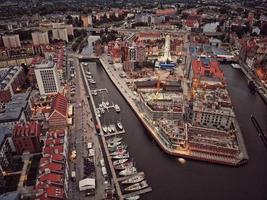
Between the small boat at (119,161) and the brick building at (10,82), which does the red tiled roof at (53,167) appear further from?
the brick building at (10,82)

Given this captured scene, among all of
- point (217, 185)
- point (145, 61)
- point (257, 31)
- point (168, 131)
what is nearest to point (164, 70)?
point (145, 61)

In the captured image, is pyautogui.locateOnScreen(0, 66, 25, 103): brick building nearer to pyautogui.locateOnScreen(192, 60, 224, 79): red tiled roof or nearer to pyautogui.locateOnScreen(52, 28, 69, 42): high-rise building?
pyautogui.locateOnScreen(52, 28, 69, 42): high-rise building

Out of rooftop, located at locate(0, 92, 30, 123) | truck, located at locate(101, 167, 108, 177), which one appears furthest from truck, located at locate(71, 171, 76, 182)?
rooftop, located at locate(0, 92, 30, 123)

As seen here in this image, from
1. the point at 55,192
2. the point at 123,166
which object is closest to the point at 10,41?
the point at 123,166

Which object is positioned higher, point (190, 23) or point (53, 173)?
point (190, 23)

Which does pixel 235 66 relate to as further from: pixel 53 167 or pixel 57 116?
pixel 53 167

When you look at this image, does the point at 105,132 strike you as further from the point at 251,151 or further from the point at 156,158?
the point at 251,151
